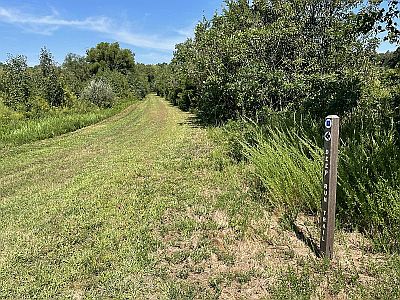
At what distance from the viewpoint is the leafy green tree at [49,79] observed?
2848cm

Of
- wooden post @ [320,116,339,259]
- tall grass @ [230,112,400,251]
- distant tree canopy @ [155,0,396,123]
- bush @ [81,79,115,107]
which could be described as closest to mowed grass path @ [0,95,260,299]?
tall grass @ [230,112,400,251]

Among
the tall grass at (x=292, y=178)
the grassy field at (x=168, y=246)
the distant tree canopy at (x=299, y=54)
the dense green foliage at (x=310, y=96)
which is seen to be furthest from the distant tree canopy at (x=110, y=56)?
the tall grass at (x=292, y=178)

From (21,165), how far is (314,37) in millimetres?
9837

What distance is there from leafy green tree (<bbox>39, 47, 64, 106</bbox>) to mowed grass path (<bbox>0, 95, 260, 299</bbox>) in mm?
20596

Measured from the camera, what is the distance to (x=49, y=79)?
2842 cm

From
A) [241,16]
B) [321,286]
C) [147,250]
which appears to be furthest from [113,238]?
[241,16]

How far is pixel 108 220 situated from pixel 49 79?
86.0 feet

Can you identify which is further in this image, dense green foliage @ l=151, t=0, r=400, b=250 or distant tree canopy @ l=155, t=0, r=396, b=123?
distant tree canopy @ l=155, t=0, r=396, b=123

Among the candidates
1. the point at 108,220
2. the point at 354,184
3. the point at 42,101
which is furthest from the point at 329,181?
the point at 42,101

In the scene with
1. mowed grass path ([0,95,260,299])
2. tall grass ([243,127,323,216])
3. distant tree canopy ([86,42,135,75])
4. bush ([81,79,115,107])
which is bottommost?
mowed grass path ([0,95,260,299])

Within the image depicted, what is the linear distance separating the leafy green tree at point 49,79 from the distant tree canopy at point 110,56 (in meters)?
46.6

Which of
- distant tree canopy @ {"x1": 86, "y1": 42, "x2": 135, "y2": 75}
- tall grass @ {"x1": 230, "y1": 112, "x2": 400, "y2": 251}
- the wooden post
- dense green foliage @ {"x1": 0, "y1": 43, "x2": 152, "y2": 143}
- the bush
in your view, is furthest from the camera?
distant tree canopy @ {"x1": 86, "y1": 42, "x2": 135, "y2": 75}

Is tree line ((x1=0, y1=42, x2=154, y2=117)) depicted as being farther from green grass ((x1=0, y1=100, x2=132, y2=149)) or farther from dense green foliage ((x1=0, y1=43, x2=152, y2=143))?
green grass ((x1=0, y1=100, x2=132, y2=149))

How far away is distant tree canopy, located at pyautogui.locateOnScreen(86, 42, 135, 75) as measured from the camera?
77000mm
